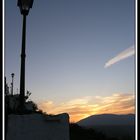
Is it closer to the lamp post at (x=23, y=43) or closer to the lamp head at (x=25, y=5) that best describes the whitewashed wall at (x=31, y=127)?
the lamp post at (x=23, y=43)

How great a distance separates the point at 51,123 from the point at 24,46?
1255 millimetres

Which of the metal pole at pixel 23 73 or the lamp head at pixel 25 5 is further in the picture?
the lamp head at pixel 25 5

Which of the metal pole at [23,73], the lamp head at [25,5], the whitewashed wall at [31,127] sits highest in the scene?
the lamp head at [25,5]

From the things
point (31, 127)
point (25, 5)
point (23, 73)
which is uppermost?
point (25, 5)

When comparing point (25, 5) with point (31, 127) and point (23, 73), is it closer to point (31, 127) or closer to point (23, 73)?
point (23, 73)

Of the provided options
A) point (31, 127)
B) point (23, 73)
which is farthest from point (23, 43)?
point (31, 127)

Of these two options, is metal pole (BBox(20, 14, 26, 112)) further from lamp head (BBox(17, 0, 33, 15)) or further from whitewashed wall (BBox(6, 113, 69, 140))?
whitewashed wall (BBox(6, 113, 69, 140))

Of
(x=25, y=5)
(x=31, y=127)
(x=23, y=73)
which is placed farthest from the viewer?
(x=25, y=5)

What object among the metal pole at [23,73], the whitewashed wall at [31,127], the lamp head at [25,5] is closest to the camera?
the whitewashed wall at [31,127]

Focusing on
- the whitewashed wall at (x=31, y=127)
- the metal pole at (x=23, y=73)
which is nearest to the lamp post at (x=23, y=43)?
the metal pole at (x=23, y=73)

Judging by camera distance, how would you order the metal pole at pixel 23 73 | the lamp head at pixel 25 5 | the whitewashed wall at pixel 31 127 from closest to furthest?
the whitewashed wall at pixel 31 127 < the metal pole at pixel 23 73 < the lamp head at pixel 25 5

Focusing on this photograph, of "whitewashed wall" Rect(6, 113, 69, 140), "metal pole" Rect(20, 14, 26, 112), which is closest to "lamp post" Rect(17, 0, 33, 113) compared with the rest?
"metal pole" Rect(20, 14, 26, 112)

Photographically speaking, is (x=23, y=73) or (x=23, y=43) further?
(x=23, y=43)

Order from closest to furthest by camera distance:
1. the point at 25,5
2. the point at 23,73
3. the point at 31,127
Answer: the point at 31,127 < the point at 23,73 < the point at 25,5
